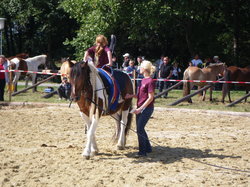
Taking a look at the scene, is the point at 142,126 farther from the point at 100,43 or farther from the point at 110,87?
the point at 100,43

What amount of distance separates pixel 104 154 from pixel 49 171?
1.57 m

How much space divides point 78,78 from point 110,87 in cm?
90

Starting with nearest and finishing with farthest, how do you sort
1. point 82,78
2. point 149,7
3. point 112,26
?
point 82,78 → point 149,7 → point 112,26

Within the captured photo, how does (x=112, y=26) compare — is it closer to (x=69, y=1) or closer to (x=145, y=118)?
(x=69, y=1)

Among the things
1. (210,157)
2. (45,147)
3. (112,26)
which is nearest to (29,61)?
(112,26)

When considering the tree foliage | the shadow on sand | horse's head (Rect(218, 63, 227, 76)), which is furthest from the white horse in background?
the shadow on sand

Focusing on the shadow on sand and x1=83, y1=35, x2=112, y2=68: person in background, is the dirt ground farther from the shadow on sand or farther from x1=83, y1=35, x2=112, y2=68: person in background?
x1=83, y1=35, x2=112, y2=68: person in background

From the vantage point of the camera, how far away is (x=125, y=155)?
7633 mm

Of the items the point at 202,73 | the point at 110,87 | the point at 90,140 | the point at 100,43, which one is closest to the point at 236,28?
the point at 202,73

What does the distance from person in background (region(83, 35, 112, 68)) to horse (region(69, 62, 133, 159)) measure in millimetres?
259

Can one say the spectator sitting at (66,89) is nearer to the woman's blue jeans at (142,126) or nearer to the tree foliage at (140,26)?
the woman's blue jeans at (142,126)

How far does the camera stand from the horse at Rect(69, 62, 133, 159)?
7.09 m

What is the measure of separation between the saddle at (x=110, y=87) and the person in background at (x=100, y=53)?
210 millimetres

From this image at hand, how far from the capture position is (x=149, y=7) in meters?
22.9
